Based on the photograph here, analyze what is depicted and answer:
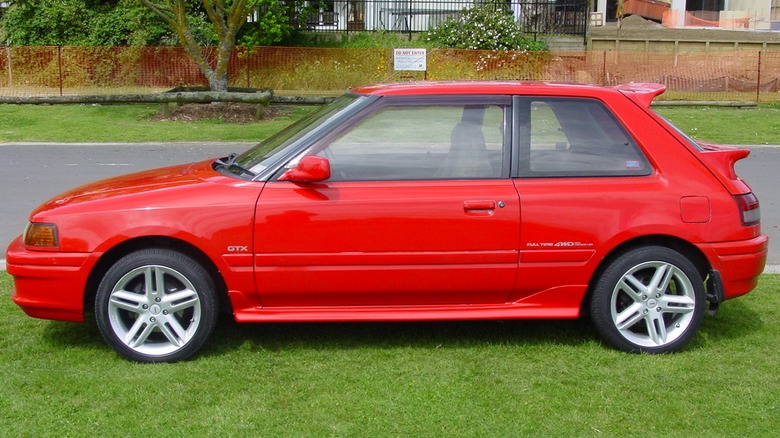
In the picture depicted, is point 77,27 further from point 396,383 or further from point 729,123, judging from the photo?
point 396,383

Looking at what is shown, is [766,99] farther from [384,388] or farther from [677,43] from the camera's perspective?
[384,388]

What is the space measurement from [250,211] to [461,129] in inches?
50.9

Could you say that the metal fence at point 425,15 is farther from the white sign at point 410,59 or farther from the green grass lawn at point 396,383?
the green grass lawn at point 396,383

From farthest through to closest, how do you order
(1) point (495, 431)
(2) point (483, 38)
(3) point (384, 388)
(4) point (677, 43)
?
1. (4) point (677, 43)
2. (2) point (483, 38)
3. (3) point (384, 388)
4. (1) point (495, 431)

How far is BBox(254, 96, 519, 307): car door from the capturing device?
16.5 ft

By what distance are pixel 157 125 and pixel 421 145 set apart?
1495 centimetres

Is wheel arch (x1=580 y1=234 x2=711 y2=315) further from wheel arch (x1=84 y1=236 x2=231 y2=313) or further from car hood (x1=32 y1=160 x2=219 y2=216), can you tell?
car hood (x1=32 y1=160 x2=219 y2=216)

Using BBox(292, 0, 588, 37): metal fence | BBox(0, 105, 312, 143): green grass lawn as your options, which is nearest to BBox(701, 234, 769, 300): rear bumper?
BBox(0, 105, 312, 143): green grass lawn

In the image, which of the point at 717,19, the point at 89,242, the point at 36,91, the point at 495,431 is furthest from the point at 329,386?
the point at 717,19

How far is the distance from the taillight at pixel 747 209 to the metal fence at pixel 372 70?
20.6 meters

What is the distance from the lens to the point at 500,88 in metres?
5.39

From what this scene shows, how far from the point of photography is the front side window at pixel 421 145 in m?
5.21

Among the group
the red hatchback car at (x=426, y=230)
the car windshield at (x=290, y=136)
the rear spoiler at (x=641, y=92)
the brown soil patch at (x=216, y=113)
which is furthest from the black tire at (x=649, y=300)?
the brown soil patch at (x=216, y=113)

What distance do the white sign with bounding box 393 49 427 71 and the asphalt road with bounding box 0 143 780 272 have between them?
8.13 meters
